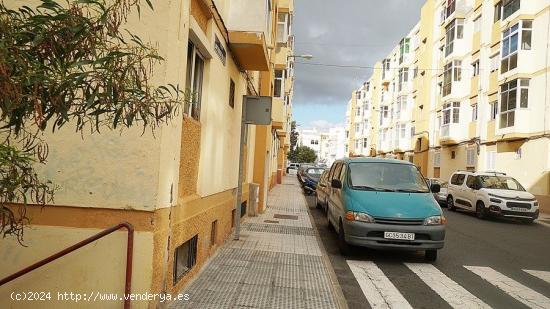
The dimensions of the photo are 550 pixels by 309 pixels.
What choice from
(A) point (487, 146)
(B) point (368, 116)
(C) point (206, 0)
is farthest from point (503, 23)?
(B) point (368, 116)

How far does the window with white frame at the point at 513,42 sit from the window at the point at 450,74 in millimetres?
6422

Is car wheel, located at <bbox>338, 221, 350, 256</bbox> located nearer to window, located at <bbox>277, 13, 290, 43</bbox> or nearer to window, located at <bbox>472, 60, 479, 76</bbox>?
window, located at <bbox>277, 13, 290, 43</bbox>

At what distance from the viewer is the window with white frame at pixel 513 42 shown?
23609mm

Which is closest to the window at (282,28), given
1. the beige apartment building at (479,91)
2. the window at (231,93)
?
the window at (231,93)

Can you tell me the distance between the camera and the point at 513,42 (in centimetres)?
2433

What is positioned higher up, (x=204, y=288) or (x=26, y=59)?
(x=26, y=59)

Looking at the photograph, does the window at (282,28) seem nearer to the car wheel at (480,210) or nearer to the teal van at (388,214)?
the car wheel at (480,210)

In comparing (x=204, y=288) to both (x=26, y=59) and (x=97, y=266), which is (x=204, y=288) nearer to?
→ (x=97, y=266)

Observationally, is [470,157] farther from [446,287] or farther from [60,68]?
[60,68]

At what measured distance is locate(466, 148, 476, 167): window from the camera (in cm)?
2877

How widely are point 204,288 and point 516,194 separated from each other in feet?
50.2

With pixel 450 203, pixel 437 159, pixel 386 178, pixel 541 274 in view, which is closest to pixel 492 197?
pixel 450 203

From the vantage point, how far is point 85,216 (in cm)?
430

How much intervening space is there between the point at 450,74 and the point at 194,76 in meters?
30.7
